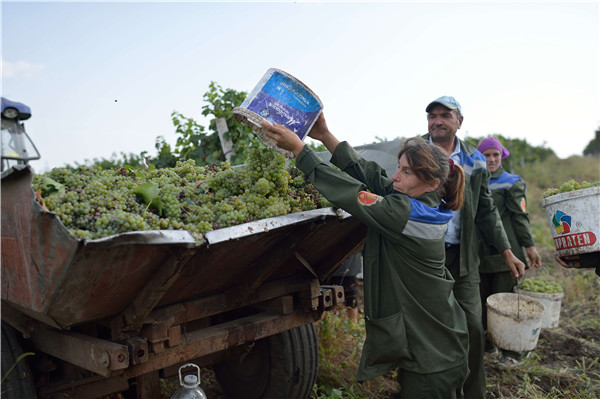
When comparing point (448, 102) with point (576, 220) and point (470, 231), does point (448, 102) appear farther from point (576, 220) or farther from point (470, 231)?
point (576, 220)

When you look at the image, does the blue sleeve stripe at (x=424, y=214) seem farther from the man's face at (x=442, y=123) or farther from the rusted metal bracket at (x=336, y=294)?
the man's face at (x=442, y=123)

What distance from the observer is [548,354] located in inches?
194

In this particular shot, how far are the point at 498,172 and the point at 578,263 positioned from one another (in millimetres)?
1998

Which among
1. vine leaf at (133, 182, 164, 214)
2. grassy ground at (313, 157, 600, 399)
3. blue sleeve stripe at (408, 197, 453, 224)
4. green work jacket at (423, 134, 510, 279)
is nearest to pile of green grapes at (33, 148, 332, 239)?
vine leaf at (133, 182, 164, 214)

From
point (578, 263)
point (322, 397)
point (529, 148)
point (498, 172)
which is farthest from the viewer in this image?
point (529, 148)

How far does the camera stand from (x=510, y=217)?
16.8ft

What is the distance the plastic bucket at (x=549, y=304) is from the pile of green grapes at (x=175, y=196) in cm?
353

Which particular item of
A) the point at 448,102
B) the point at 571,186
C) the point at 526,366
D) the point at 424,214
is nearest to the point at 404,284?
the point at 424,214

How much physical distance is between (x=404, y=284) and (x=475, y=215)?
1.65 m

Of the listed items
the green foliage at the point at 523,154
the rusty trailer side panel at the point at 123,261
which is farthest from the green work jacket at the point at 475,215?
the green foliage at the point at 523,154

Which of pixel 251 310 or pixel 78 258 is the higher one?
pixel 78 258

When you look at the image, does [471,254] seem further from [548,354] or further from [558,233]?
[548,354]

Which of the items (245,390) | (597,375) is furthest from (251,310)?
(597,375)

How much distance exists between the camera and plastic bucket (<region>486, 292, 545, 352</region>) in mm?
4336
